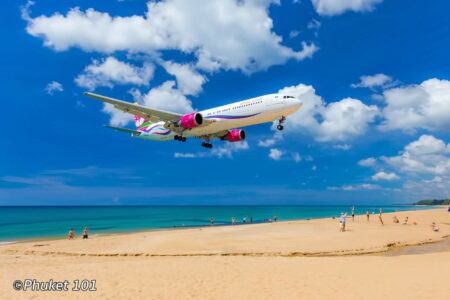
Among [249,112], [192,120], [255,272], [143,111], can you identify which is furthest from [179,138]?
[255,272]

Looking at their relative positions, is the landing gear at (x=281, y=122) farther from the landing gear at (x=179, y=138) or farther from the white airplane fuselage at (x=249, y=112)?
the landing gear at (x=179, y=138)

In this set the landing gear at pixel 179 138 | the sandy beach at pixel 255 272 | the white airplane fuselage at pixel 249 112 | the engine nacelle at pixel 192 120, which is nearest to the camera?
the sandy beach at pixel 255 272

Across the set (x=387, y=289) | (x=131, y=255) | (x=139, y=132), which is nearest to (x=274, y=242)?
(x=131, y=255)

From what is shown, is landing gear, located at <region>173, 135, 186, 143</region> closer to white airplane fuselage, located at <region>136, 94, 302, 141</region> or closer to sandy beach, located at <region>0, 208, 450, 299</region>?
white airplane fuselage, located at <region>136, 94, 302, 141</region>

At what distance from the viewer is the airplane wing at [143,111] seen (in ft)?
97.3

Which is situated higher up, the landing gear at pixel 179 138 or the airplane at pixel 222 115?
the airplane at pixel 222 115

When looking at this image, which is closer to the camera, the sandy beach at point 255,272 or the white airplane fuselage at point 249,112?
the sandy beach at point 255,272

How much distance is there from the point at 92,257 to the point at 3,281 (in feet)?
26.0

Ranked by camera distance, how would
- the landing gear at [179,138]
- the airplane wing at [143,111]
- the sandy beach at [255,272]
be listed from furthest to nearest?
the landing gear at [179,138] < the airplane wing at [143,111] < the sandy beach at [255,272]

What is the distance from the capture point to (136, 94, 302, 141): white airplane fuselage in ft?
99.0

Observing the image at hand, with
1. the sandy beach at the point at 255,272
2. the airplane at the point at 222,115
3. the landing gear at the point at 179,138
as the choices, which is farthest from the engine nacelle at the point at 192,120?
the sandy beach at the point at 255,272

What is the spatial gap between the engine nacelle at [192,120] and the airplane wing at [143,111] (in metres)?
1.05

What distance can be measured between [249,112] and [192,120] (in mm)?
5238

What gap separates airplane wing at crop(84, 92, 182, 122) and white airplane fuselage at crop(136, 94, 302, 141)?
2312mm
